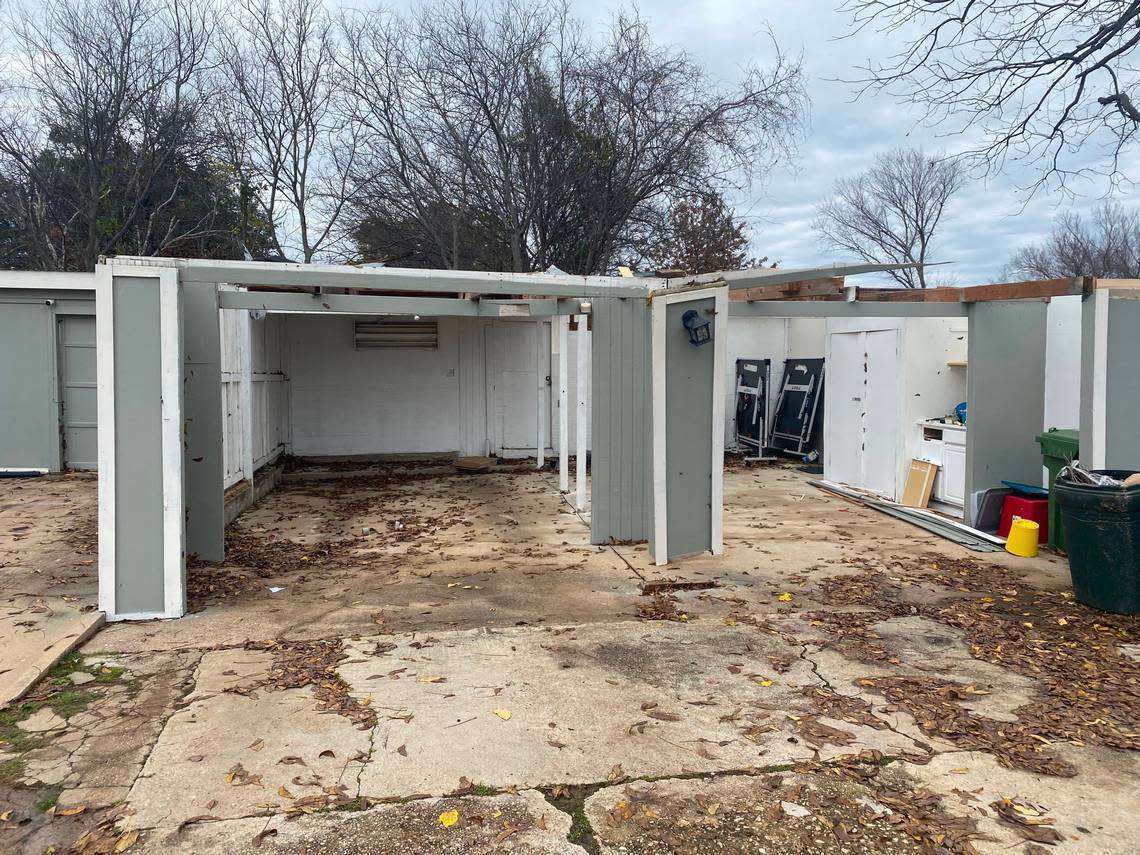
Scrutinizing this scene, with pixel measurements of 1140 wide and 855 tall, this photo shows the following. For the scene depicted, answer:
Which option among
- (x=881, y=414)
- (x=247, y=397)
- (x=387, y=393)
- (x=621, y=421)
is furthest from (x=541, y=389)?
(x=621, y=421)

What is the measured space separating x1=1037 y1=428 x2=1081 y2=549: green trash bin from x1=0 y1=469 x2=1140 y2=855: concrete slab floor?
0.38 meters

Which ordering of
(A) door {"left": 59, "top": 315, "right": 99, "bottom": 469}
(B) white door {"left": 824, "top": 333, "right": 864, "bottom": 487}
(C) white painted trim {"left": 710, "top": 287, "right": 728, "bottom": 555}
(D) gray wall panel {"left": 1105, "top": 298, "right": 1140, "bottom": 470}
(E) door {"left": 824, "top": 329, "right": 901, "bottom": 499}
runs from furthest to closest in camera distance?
1. (A) door {"left": 59, "top": 315, "right": 99, "bottom": 469}
2. (B) white door {"left": 824, "top": 333, "right": 864, "bottom": 487}
3. (E) door {"left": 824, "top": 329, "right": 901, "bottom": 499}
4. (D) gray wall panel {"left": 1105, "top": 298, "right": 1140, "bottom": 470}
5. (C) white painted trim {"left": 710, "top": 287, "right": 728, "bottom": 555}

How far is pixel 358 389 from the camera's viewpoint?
40.0ft

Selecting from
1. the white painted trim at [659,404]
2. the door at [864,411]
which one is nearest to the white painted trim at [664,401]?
the white painted trim at [659,404]

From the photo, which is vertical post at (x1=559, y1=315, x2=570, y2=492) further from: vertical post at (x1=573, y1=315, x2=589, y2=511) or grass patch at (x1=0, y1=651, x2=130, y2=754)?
grass patch at (x1=0, y1=651, x2=130, y2=754)

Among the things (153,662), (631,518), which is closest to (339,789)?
(153,662)

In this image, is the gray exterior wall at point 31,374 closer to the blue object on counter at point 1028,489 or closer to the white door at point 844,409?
the white door at point 844,409

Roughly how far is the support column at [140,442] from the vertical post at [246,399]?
3.64 m

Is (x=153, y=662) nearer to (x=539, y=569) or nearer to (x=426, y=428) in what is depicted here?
(x=539, y=569)

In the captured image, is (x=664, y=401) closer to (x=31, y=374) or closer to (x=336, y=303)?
(x=336, y=303)

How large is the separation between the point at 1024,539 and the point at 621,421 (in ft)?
11.5

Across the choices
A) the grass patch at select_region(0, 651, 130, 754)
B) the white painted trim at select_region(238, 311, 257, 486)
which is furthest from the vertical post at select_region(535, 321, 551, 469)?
the grass patch at select_region(0, 651, 130, 754)

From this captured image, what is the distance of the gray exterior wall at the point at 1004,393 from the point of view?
7445 millimetres

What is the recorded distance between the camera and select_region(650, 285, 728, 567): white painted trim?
5914mm
